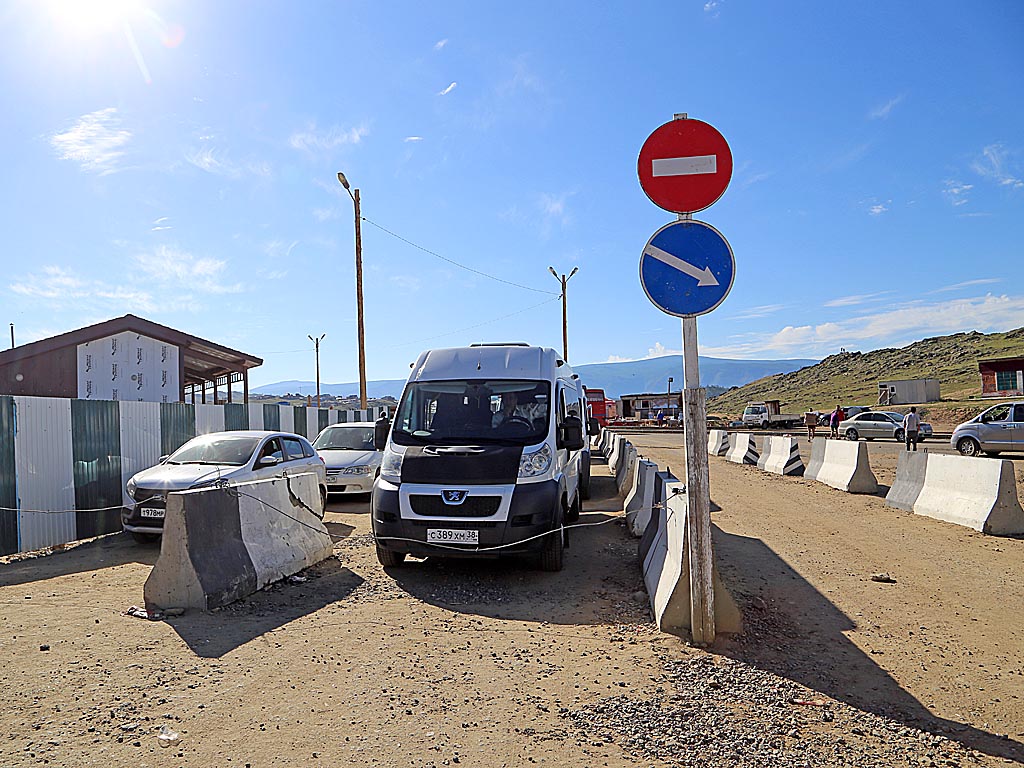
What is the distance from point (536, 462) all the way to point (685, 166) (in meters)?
3.73

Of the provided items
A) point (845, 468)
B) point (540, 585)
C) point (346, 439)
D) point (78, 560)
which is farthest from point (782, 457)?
point (78, 560)

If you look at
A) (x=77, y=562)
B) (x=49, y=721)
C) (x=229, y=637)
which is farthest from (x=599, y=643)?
(x=77, y=562)

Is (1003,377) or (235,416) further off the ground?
(1003,377)

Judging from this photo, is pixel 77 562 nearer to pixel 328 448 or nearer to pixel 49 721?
pixel 49 721

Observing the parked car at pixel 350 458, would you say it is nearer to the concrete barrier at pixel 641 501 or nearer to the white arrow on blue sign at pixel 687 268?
the concrete barrier at pixel 641 501

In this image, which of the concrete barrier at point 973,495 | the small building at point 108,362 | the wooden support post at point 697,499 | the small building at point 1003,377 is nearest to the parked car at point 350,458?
the small building at point 108,362

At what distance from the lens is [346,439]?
16781 mm

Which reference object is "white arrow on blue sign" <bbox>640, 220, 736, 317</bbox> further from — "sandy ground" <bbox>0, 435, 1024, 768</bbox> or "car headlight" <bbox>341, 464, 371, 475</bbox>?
"car headlight" <bbox>341, 464, 371, 475</bbox>

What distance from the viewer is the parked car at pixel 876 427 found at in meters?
36.7

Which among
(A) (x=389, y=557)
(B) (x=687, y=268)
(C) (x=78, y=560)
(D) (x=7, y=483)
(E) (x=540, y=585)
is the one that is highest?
(B) (x=687, y=268)

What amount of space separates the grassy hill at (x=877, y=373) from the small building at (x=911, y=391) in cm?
214

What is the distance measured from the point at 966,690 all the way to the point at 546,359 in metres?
6.00

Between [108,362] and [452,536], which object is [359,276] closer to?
[108,362]

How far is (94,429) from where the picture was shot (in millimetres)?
11680
